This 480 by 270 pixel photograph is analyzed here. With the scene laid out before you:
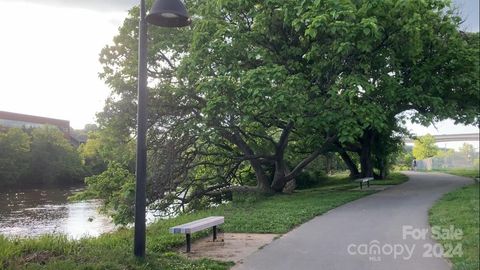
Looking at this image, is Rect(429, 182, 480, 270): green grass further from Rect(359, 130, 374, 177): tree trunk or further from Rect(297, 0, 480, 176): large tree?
Rect(359, 130, 374, 177): tree trunk

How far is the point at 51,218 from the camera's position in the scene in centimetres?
2447

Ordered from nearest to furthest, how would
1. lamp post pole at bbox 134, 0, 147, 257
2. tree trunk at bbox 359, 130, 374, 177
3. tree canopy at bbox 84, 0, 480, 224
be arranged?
lamp post pole at bbox 134, 0, 147, 257, tree canopy at bbox 84, 0, 480, 224, tree trunk at bbox 359, 130, 374, 177

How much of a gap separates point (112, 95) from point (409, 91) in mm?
12703

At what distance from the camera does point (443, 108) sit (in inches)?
818

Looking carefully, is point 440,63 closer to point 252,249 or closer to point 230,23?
point 230,23

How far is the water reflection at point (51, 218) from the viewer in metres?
19.4

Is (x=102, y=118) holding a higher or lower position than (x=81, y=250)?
higher

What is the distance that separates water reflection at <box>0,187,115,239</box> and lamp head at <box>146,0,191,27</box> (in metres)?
10.5

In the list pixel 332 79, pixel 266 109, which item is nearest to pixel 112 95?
pixel 266 109

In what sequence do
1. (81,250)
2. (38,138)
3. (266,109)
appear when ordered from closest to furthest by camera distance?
(81,250) < (266,109) < (38,138)

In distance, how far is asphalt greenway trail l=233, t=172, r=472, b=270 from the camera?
734 cm

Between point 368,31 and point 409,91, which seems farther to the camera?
point 409,91

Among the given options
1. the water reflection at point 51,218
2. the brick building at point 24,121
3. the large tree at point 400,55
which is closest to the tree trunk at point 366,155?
the large tree at point 400,55

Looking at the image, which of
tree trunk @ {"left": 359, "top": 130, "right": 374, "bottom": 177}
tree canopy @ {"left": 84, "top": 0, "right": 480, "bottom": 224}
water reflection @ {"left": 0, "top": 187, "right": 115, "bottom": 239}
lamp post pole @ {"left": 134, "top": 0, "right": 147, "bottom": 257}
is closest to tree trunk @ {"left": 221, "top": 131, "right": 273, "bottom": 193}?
tree canopy @ {"left": 84, "top": 0, "right": 480, "bottom": 224}
